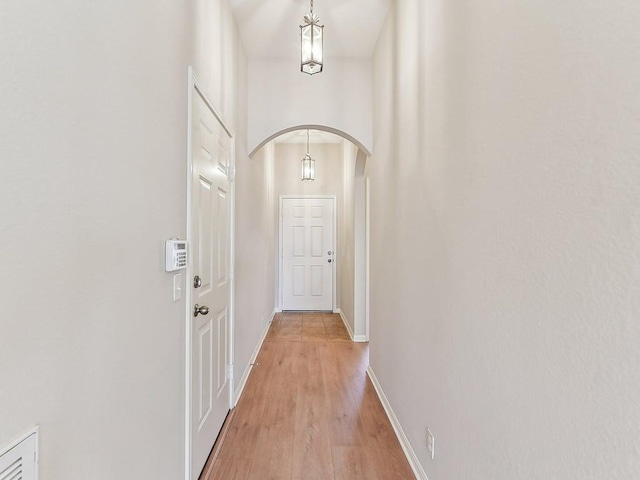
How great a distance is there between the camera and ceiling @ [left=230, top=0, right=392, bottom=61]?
2.44m

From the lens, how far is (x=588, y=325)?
28.8 inches

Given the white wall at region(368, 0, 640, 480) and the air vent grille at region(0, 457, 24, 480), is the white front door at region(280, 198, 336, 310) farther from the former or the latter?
the air vent grille at region(0, 457, 24, 480)

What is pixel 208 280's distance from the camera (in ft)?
6.51

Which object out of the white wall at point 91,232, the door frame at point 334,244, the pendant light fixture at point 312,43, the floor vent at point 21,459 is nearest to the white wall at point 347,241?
the door frame at point 334,244

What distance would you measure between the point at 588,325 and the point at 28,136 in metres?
1.21

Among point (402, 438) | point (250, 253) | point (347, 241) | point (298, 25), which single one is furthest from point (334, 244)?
point (402, 438)

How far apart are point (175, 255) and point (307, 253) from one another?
4614mm

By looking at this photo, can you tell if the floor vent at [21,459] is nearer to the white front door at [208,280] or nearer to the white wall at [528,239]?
the white front door at [208,280]

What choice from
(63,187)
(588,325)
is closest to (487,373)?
(588,325)

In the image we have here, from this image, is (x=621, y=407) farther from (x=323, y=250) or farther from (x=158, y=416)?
(x=323, y=250)

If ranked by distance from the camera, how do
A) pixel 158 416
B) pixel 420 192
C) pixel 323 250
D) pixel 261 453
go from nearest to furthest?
1. pixel 158 416
2. pixel 420 192
3. pixel 261 453
4. pixel 323 250

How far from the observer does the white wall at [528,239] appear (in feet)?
2.21

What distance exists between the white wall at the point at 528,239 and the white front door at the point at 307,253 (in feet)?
13.6

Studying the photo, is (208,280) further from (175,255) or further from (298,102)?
(298,102)
